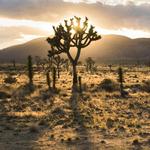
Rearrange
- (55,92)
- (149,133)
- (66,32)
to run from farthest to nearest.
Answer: (66,32) < (55,92) < (149,133)

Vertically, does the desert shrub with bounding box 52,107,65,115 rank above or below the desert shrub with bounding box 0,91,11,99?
below

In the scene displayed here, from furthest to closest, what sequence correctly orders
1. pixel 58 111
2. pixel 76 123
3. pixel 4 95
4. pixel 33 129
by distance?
pixel 4 95 < pixel 58 111 < pixel 76 123 < pixel 33 129

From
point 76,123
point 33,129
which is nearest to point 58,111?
point 76,123

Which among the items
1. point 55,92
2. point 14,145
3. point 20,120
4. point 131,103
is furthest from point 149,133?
point 55,92

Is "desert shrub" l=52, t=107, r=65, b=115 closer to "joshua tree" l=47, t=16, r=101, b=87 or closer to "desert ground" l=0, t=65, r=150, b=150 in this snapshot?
"desert ground" l=0, t=65, r=150, b=150

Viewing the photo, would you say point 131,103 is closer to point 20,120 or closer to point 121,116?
point 121,116

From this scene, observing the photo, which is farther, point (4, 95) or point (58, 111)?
point (4, 95)

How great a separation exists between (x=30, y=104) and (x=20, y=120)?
19.5 feet

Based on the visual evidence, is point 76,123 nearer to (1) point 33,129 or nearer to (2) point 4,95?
(1) point 33,129

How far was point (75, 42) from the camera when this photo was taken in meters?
43.2

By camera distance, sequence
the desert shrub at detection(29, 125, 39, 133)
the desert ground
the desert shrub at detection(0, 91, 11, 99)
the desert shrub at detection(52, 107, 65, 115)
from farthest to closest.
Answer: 1. the desert shrub at detection(0, 91, 11, 99)
2. the desert shrub at detection(52, 107, 65, 115)
3. the desert shrub at detection(29, 125, 39, 133)
4. the desert ground

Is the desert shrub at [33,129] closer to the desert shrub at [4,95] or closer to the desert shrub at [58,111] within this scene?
the desert shrub at [58,111]

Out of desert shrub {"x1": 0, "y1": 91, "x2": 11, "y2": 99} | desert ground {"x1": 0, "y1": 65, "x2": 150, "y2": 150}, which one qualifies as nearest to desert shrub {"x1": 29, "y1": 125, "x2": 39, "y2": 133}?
desert ground {"x1": 0, "y1": 65, "x2": 150, "y2": 150}

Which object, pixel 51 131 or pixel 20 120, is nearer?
pixel 51 131
